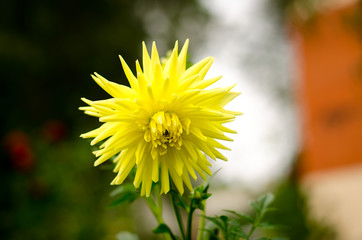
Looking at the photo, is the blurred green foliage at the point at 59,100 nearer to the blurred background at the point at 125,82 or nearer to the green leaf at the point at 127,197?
the blurred background at the point at 125,82

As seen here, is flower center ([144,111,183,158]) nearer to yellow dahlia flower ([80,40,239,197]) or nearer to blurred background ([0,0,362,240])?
yellow dahlia flower ([80,40,239,197])

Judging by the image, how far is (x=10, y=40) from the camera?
7.76m

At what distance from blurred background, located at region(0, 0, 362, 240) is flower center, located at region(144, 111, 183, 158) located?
1814mm

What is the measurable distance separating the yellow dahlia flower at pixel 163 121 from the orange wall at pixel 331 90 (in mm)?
5605

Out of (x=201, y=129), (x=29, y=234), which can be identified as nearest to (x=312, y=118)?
(x=29, y=234)

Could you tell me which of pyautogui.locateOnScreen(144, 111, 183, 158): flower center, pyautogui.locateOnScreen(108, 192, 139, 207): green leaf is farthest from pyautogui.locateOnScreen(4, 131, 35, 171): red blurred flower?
pyautogui.locateOnScreen(144, 111, 183, 158): flower center

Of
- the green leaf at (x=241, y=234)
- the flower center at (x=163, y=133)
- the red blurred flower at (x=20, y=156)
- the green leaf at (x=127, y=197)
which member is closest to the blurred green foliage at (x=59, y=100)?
the red blurred flower at (x=20, y=156)

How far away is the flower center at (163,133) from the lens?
2.85ft

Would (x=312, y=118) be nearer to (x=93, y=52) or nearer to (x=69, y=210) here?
(x=69, y=210)

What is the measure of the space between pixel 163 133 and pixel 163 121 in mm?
27

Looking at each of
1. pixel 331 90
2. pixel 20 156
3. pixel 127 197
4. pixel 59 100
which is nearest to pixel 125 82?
pixel 59 100

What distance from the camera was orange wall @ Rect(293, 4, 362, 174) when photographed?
5992 mm

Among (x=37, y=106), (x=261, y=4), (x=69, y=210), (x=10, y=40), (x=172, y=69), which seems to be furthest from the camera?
(x=261, y=4)

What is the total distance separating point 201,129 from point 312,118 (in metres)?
6.20
